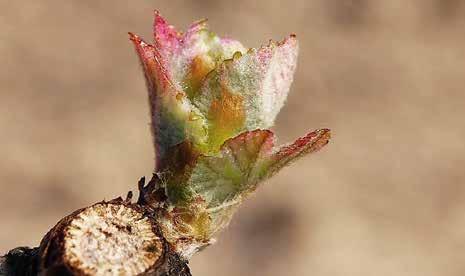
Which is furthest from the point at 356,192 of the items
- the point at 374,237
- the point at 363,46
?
the point at 363,46

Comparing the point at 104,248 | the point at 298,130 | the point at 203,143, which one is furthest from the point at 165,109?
the point at 298,130

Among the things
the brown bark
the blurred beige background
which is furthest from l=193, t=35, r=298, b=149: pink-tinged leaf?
the blurred beige background

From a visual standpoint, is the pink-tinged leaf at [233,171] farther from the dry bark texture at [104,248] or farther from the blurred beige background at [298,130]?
the blurred beige background at [298,130]

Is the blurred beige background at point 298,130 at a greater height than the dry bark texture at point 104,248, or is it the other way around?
the blurred beige background at point 298,130

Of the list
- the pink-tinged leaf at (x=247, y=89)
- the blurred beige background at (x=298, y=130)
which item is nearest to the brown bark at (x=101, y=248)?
the pink-tinged leaf at (x=247, y=89)

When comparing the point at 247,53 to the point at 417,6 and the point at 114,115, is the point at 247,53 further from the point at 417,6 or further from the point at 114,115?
the point at 417,6
